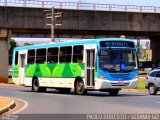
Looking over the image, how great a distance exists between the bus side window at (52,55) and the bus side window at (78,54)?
7.80ft

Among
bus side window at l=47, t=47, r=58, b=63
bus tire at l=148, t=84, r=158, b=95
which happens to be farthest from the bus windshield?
bus side window at l=47, t=47, r=58, b=63

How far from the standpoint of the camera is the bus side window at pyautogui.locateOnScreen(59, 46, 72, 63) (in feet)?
99.5

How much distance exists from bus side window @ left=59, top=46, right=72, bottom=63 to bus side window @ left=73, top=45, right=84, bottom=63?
1.83 feet

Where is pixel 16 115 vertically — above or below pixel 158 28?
below

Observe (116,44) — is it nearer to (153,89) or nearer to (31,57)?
(153,89)

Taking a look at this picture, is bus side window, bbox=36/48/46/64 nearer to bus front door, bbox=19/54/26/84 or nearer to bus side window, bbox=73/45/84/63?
bus front door, bbox=19/54/26/84

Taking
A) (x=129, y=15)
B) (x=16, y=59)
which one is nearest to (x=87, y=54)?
(x=16, y=59)

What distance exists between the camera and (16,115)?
17.2 meters

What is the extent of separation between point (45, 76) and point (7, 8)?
25.8 meters

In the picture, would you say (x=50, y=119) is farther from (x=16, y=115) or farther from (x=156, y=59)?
(x=156, y=59)

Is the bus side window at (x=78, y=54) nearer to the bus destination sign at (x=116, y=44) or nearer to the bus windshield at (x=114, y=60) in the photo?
the bus destination sign at (x=116, y=44)

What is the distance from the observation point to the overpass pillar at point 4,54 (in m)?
58.6

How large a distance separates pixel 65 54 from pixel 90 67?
9.81ft

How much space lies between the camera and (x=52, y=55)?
3250 centimetres
